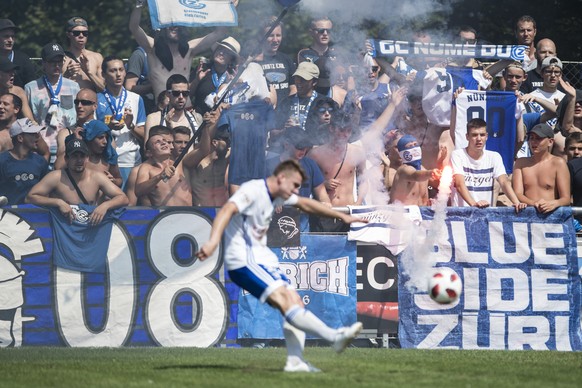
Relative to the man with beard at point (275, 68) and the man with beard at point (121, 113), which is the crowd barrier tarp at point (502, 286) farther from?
the man with beard at point (121, 113)

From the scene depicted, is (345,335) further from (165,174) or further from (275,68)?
(275,68)

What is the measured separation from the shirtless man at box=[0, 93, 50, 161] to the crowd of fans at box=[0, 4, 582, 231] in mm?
24

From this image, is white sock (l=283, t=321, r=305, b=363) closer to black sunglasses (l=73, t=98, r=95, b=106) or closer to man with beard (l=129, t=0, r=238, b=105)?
black sunglasses (l=73, t=98, r=95, b=106)

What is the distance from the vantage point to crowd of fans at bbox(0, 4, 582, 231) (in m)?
15.2

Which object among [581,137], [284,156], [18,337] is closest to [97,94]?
[284,156]

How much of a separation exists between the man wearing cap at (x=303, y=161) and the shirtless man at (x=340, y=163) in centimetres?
18

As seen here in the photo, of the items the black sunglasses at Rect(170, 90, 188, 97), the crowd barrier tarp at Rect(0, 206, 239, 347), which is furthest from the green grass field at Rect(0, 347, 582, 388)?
the black sunglasses at Rect(170, 90, 188, 97)

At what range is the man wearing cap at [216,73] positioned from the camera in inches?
645

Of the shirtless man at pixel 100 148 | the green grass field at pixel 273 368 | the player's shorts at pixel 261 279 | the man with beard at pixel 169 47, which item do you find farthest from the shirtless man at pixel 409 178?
the player's shorts at pixel 261 279

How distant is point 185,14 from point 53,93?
2320 mm

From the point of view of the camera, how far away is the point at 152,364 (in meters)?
11.5

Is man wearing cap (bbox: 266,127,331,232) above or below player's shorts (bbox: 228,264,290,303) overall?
above

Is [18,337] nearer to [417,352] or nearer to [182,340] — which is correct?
[182,340]

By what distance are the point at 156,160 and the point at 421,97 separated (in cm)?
412
